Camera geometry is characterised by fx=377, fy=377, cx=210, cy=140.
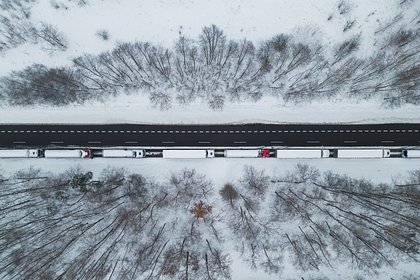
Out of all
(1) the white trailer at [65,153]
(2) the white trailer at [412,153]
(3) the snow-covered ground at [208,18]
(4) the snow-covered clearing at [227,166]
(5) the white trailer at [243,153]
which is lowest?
(4) the snow-covered clearing at [227,166]

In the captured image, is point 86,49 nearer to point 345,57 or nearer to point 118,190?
point 118,190

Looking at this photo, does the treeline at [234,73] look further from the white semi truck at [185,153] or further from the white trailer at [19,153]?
the white trailer at [19,153]

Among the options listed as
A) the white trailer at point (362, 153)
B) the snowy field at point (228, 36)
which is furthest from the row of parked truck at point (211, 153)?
the snowy field at point (228, 36)

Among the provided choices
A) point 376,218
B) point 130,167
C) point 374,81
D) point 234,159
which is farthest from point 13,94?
point 376,218

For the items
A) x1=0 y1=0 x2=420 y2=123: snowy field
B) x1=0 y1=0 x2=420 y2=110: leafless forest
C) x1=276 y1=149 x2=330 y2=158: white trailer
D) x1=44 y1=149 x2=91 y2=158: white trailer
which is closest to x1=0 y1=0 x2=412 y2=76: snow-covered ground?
x1=0 y1=0 x2=420 y2=123: snowy field

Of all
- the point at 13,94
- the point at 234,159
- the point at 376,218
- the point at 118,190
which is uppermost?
the point at 13,94

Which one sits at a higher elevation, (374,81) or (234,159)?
(374,81)

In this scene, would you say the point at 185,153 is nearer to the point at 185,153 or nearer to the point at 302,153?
the point at 185,153
